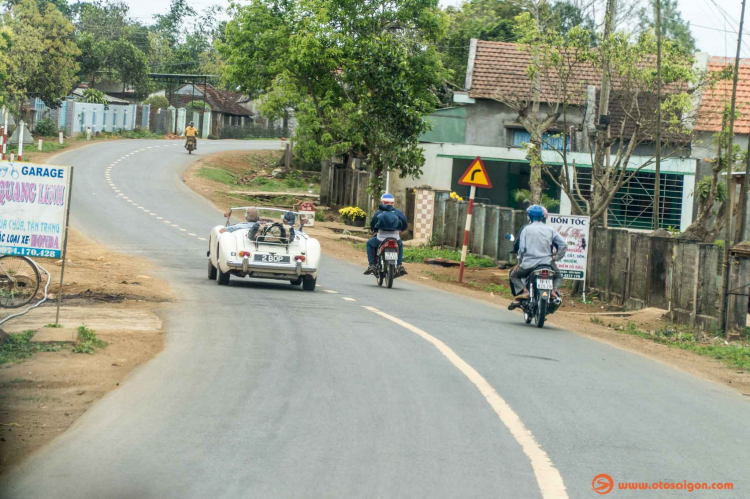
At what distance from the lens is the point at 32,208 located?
1062 cm

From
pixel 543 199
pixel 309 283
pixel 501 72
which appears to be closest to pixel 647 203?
pixel 543 199

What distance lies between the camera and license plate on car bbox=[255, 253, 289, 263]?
52.2 feet

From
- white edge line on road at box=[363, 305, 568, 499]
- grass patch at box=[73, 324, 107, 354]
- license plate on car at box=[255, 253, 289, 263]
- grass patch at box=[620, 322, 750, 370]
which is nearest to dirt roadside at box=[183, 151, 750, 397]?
grass patch at box=[620, 322, 750, 370]

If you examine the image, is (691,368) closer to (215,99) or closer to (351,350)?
(351,350)

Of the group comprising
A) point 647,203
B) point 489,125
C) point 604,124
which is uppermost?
point 489,125

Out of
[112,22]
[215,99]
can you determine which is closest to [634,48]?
[215,99]

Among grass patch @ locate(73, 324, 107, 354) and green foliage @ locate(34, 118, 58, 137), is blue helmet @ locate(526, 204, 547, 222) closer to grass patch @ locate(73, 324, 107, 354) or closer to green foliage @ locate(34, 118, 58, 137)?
grass patch @ locate(73, 324, 107, 354)

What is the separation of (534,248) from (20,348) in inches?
286

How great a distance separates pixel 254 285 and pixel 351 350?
24.2 feet

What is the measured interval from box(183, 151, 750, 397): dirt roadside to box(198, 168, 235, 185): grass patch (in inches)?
541

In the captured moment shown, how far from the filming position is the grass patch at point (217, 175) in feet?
149

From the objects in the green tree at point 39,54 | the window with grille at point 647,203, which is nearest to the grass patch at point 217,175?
the window with grille at point 647,203

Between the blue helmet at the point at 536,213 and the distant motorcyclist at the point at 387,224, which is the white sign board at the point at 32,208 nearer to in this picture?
the blue helmet at the point at 536,213

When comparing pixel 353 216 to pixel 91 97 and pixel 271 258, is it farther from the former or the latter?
pixel 91 97
